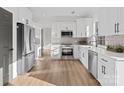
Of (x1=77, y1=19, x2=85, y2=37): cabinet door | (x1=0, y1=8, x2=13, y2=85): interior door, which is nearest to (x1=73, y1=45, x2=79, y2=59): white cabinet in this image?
(x1=77, y1=19, x2=85, y2=37): cabinet door

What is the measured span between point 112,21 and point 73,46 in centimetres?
547

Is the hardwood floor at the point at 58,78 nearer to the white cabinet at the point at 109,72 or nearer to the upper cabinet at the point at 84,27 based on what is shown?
the white cabinet at the point at 109,72

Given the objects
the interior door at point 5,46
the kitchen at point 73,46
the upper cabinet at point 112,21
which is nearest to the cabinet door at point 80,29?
the kitchen at point 73,46

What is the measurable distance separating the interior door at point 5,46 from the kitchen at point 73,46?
8.2 inches

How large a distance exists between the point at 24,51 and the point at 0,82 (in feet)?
5.93

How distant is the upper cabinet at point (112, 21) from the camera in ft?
11.6

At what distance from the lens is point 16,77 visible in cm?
501

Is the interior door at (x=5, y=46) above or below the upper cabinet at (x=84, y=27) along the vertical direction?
below

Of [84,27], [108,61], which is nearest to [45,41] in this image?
[84,27]

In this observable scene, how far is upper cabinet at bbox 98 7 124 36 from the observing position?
3.52 metres

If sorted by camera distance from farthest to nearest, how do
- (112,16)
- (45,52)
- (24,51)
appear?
(45,52)
(24,51)
(112,16)

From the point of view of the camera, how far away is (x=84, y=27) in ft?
29.8
